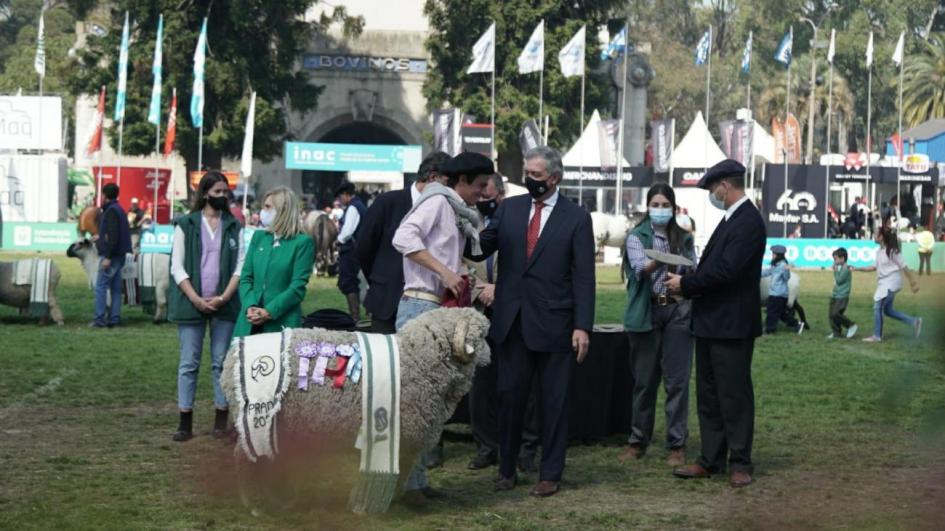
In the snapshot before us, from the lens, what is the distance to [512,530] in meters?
7.02

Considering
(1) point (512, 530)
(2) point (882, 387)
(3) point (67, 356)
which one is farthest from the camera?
(3) point (67, 356)

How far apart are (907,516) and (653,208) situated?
752 cm

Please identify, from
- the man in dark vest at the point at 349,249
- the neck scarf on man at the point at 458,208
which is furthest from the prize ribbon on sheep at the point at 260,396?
the man in dark vest at the point at 349,249

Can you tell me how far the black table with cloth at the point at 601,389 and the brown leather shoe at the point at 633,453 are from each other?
0.53 metres

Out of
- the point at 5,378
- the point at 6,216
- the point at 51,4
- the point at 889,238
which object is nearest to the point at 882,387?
the point at 5,378

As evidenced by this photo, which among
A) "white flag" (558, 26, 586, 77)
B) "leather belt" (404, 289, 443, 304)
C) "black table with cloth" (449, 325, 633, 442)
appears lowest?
"black table with cloth" (449, 325, 633, 442)

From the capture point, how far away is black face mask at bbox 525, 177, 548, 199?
8086mm

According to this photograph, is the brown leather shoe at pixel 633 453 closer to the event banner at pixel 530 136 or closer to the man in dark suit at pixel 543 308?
the man in dark suit at pixel 543 308

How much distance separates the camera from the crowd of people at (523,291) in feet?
26.1

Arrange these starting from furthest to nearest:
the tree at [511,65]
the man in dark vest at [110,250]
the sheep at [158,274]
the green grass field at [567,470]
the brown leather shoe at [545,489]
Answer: the tree at [511,65], the sheep at [158,274], the man in dark vest at [110,250], the brown leather shoe at [545,489], the green grass field at [567,470]

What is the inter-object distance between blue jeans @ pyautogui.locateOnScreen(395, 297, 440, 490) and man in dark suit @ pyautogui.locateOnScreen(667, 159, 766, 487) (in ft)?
5.60

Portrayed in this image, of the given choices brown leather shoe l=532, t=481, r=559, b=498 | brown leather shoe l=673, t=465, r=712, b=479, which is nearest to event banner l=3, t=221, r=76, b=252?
brown leather shoe l=673, t=465, r=712, b=479

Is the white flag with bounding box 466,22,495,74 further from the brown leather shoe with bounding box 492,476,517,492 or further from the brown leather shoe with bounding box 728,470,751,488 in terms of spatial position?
the brown leather shoe with bounding box 492,476,517,492

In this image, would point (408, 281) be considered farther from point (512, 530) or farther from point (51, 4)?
point (51, 4)
